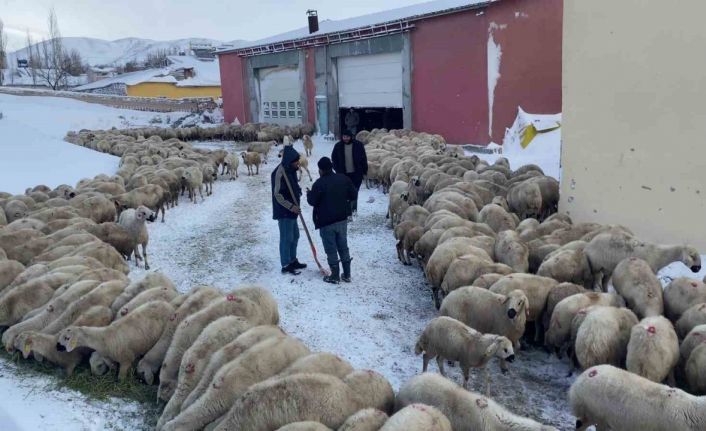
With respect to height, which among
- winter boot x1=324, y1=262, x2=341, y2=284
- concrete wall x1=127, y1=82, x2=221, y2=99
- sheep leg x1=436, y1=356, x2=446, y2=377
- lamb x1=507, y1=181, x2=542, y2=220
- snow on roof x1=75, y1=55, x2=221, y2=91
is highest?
snow on roof x1=75, y1=55, x2=221, y2=91

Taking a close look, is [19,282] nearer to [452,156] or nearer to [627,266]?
[627,266]

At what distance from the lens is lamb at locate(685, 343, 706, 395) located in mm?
5219

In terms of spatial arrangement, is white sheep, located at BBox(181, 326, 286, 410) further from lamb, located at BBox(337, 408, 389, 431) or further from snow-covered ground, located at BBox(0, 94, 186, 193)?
snow-covered ground, located at BBox(0, 94, 186, 193)

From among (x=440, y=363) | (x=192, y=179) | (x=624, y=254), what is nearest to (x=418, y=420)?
(x=440, y=363)

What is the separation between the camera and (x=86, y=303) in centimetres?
682

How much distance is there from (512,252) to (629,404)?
343 centimetres

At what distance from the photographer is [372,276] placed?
30.2 feet

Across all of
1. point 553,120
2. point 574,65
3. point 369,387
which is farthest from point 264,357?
point 553,120

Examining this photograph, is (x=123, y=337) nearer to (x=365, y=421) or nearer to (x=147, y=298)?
(x=147, y=298)

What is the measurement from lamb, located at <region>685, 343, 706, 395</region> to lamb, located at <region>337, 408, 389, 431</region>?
116 inches

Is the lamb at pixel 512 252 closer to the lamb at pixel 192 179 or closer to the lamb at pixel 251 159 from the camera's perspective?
the lamb at pixel 192 179

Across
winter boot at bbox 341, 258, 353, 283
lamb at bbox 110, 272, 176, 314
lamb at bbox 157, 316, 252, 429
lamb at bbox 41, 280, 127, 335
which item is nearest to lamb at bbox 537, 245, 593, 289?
winter boot at bbox 341, 258, 353, 283

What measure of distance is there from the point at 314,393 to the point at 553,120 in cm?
1542

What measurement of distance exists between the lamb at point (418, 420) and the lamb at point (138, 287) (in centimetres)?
399
